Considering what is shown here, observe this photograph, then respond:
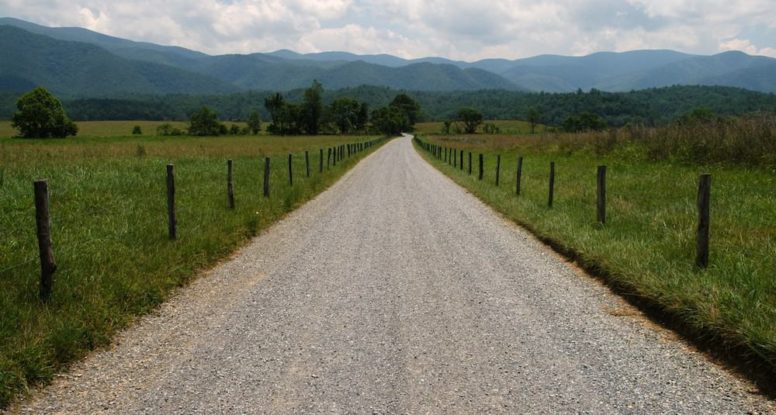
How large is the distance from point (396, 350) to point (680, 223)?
7.20 metres

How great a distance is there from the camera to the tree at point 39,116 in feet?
262

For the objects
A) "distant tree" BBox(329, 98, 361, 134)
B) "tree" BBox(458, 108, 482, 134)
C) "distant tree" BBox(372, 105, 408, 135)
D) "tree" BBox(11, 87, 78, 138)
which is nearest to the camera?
"tree" BBox(11, 87, 78, 138)

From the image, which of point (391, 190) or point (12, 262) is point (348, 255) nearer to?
point (12, 262)

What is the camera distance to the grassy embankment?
17.7 feet

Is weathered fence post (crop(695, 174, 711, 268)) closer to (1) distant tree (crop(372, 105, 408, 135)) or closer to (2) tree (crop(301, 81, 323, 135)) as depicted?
(2) tree (crop(301, 81, 323, 135))

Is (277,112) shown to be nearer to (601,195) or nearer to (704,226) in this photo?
(601,195)

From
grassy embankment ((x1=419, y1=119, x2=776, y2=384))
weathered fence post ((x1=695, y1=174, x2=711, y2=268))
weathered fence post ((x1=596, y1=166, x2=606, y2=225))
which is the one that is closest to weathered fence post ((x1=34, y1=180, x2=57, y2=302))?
grassy embankment ((x1=419, y1=119, x2=776, y2=384))

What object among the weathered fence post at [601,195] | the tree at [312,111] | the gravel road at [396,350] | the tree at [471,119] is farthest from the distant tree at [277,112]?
the gravel road at [396,350]

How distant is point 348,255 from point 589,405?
5.60 metres

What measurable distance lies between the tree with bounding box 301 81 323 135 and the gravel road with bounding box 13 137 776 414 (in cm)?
13043

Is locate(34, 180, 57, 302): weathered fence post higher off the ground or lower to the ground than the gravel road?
higher

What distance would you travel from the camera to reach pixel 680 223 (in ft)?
32.0

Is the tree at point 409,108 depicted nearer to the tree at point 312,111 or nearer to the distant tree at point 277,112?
the tree at point 312,111

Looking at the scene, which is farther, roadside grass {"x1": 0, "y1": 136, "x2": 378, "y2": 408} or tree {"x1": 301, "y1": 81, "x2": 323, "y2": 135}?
tree {"x1": 301, "y1": 81, "x2": 323, "y2": 135}
